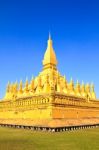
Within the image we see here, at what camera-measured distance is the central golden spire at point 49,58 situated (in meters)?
58.7

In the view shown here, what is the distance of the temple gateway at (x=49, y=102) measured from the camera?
41344 millimetres

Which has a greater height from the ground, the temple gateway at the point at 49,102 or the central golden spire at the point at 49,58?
the central golden spire at the point at 49,58

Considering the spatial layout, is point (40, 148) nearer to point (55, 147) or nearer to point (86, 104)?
point (55, 147)

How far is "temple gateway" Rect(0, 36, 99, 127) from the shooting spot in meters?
41.3

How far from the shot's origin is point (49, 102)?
41.0 m

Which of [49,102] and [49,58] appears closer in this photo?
[49,102]

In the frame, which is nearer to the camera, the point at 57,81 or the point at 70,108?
the point at 70,108

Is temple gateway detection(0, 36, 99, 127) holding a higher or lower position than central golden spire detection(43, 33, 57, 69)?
lower

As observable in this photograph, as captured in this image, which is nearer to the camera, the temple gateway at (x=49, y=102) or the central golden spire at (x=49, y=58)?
the temple gateway at (x=49, y=102)

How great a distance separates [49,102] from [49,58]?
785 inches

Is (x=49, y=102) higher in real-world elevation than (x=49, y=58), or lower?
lower

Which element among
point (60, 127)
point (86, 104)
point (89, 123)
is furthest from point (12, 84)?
point (60, 127)

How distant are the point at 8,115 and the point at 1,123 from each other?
14.9 feet

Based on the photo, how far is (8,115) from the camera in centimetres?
5419
